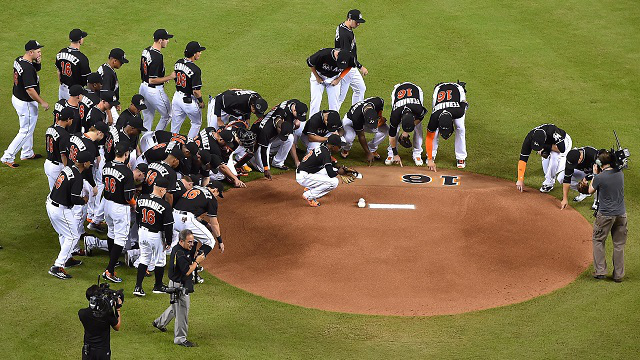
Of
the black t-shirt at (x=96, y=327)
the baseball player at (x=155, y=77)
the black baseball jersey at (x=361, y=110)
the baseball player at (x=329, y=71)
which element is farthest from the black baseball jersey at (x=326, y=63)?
the black t-shirt at (x=96, y=327)

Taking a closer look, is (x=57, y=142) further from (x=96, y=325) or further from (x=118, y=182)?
(x=96, y=325)

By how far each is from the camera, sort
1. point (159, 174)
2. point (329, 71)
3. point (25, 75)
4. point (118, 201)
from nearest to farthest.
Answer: point (118, 201) < point (159, 174) < point (25, 75) < point (329, 71)

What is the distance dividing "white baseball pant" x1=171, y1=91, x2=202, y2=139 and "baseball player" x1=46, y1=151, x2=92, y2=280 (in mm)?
4514

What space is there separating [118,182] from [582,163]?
322 inches

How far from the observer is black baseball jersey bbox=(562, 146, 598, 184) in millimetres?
15789

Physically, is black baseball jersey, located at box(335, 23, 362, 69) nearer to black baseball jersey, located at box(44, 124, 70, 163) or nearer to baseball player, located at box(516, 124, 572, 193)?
baseball player, located at box(516, 124, 572, 193)

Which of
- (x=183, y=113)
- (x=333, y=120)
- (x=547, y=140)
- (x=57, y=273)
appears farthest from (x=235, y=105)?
(x=547, y=140)

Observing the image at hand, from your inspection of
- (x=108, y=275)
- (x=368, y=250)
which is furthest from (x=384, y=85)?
(x=108, y=275)

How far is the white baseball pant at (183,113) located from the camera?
720 inches

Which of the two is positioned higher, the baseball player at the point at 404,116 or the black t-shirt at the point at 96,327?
the baseball player at the point at 404,116

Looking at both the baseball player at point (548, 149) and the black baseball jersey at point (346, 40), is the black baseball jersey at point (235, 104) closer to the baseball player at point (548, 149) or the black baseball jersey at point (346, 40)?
the black baseball jersey at point (346, 40)

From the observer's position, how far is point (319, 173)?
16.7 meters

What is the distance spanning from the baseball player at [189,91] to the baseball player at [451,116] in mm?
4680

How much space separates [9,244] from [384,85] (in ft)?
33.6
